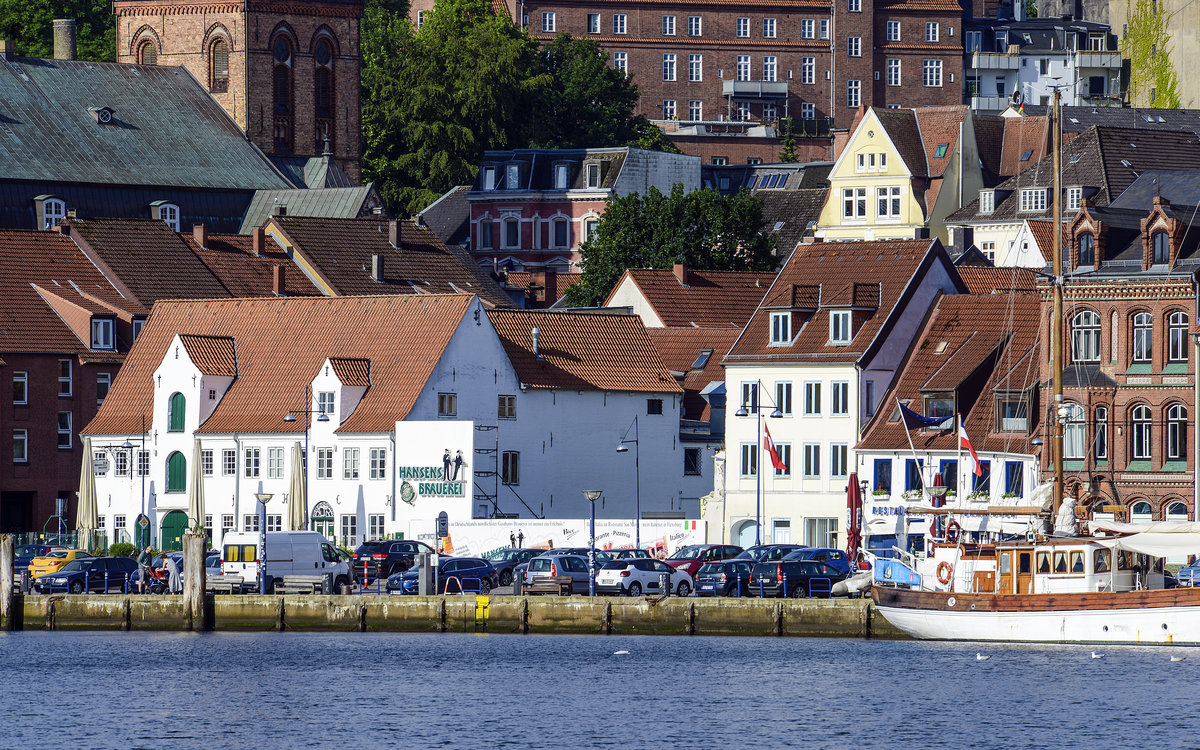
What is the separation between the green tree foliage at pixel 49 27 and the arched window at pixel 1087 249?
289 ft

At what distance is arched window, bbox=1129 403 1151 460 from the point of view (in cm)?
9162

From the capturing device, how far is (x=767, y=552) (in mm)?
86750

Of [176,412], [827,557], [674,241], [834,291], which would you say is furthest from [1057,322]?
[674,241]

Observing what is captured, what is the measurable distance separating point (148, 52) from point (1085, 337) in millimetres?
86625

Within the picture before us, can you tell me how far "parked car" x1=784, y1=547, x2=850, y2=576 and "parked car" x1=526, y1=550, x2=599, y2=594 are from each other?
20.8 ft

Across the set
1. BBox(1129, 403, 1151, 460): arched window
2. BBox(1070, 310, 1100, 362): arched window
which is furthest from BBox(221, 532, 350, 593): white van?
BBox(1129, 403, 1151, 460): arched window

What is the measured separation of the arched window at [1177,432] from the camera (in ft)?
298

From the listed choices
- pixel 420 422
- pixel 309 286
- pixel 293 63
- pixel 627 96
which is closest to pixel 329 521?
pixel 420 422

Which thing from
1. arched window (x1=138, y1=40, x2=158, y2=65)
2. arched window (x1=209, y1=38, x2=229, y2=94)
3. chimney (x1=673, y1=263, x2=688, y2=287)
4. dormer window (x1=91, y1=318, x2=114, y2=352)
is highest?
arched window (x1=138, y1=40, x2=158, y2=65)

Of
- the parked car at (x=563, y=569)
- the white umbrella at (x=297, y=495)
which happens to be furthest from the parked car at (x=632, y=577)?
the white umbrella at (x=297, y=495)

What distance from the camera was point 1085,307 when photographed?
94125 millimetres

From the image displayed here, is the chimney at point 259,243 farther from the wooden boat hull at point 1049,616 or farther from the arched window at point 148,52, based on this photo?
the wooden boat hull at point 1049,616

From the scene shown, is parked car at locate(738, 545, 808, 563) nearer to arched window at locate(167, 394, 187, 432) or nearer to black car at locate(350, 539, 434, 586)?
black car at locate(350, 539, 434, 586)

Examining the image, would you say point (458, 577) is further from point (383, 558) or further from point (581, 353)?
point (581, 353)
